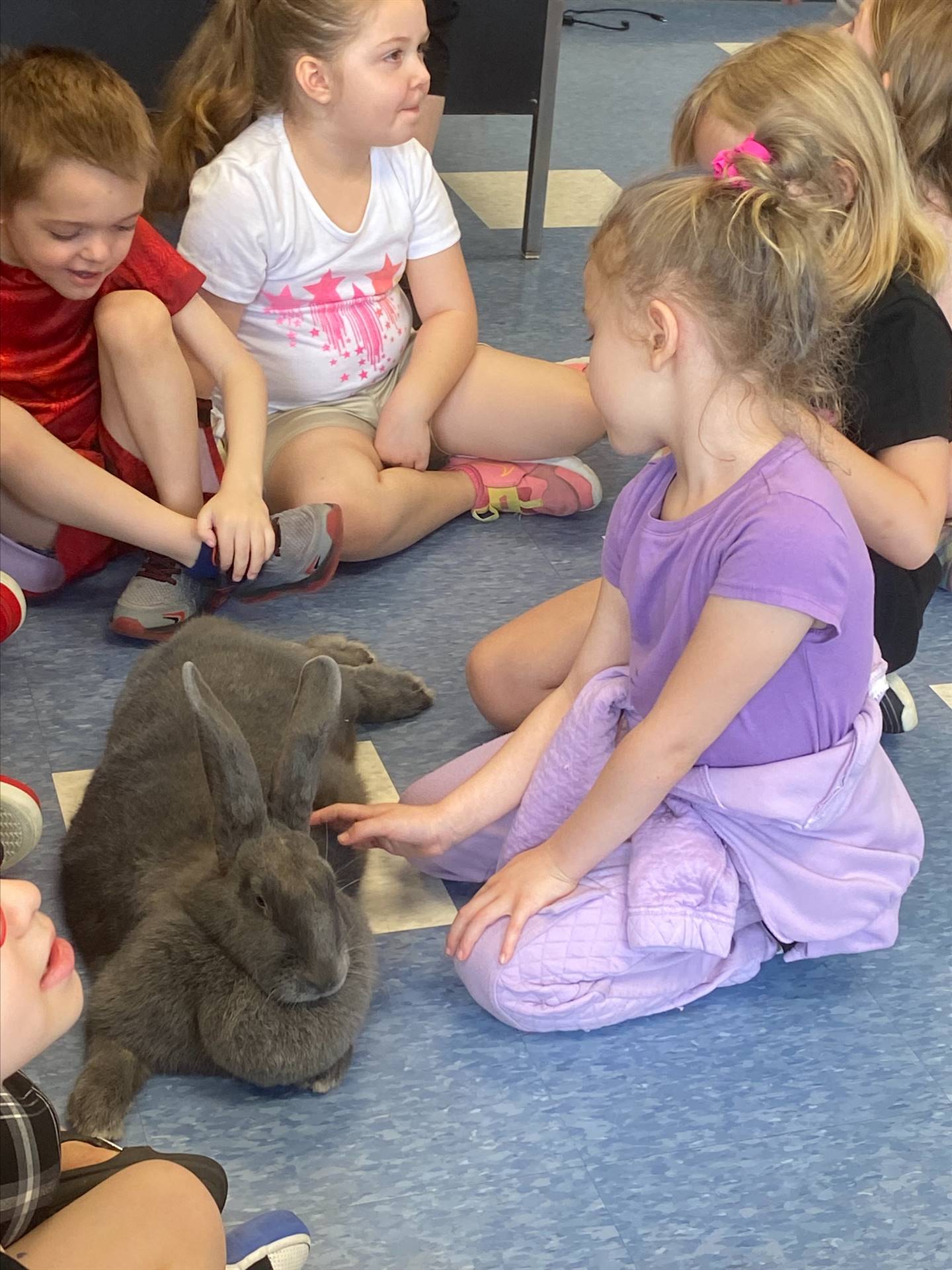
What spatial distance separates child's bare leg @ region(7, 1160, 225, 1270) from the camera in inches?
28.1

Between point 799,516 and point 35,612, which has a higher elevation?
point 799,516

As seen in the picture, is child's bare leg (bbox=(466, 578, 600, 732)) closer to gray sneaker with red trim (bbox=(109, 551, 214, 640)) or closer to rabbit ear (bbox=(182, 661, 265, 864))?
gray sneaker with red trim (bbox=(109, 551, 214, 640))

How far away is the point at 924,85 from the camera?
1.31m

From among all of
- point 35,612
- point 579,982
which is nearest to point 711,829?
point 579,982

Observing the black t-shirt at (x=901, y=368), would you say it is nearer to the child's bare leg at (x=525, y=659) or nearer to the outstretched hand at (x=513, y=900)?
the child's bare leg at (x=525, y=659)

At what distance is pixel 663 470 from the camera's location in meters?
1.11

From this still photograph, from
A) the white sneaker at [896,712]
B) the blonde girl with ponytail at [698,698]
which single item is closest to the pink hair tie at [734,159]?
the blonde girl with ponytail at [698,698]

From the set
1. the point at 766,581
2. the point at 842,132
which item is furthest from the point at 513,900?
the point at 842,132

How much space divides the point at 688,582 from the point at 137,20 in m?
1.63

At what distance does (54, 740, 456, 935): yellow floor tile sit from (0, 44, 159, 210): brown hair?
0.57m

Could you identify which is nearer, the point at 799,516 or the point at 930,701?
the point at 799,516

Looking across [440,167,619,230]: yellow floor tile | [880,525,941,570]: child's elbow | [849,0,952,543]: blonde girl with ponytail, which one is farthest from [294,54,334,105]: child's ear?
[440,167,619,230]: yellow floor tile

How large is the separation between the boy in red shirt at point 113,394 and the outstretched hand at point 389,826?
1.37 feet

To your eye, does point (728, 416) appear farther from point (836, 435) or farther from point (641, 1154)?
point (641, 1154)
